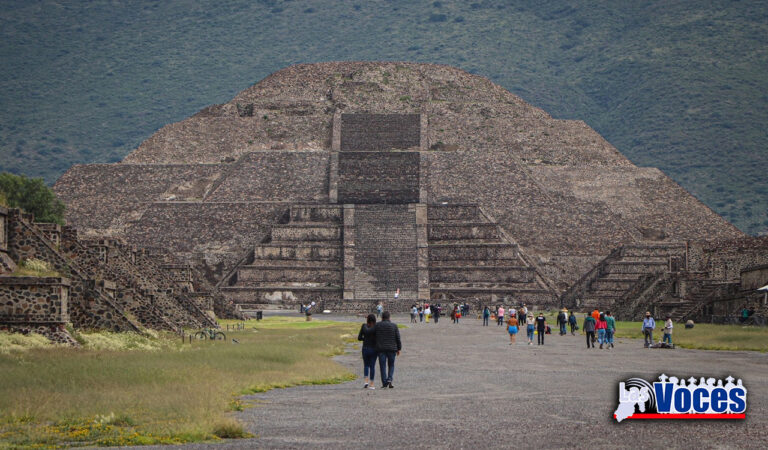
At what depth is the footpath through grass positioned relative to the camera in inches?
467

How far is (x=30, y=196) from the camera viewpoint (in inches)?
2147

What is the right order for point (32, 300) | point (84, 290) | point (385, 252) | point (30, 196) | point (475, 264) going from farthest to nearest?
point (385, 252)
point (475, 264)
point (30, 196)
point (84, 290)
point (32, 300)

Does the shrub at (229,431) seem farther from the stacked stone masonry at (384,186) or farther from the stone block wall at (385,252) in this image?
the stone block wall at (385,252)

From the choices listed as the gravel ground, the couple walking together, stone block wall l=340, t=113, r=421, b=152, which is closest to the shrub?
the gravel ground

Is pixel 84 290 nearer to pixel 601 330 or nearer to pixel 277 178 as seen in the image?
pixel 601 330

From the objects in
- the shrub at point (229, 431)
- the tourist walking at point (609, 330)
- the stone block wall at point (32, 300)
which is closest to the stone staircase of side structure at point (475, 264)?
the tourist walking at point (609, 330)

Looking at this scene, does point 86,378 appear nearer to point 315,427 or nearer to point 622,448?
point 315,427

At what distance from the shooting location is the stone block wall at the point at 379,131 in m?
73.0

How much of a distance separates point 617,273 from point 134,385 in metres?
41.6

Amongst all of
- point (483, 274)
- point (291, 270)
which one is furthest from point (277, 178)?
point (483, 274)

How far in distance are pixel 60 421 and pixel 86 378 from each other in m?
3.00

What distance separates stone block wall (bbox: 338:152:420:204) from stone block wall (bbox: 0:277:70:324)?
4364 cm

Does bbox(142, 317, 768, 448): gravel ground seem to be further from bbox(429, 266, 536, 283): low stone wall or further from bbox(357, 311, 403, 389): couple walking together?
bbox(429, 266, 536, 283): low stone wall

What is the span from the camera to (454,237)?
59688 mm
